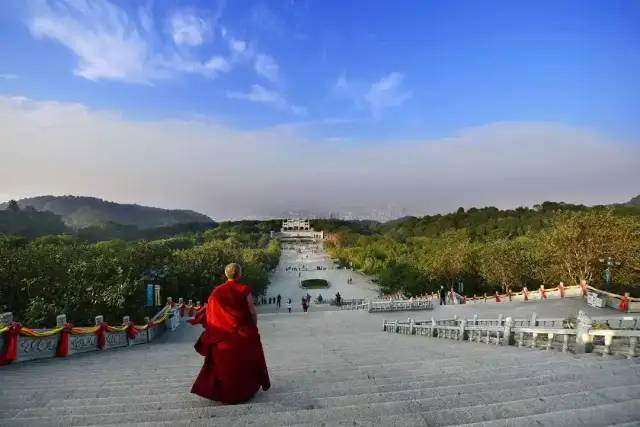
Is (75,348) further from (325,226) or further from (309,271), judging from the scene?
(325,226)

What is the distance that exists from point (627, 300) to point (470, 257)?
18641 millimetres

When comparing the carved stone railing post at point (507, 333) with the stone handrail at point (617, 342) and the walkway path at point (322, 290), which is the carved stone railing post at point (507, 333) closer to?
the stone handrail at point (617, 342)

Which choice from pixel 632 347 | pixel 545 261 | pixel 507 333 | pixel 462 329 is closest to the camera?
pixel 632 347

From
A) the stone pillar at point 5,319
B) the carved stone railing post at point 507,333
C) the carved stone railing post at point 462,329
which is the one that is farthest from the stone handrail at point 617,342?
the stone pillar at point 5,319

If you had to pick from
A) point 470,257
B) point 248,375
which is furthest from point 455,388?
point 470,257

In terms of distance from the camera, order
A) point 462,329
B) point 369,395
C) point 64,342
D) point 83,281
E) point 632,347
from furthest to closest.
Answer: point 83,281
point 462,329
point 64,342
point 632,347
point 369,395

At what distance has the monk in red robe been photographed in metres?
4.73

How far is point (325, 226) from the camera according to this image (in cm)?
19712

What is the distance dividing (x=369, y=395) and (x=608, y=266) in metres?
23.4

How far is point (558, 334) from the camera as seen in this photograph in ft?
25.3

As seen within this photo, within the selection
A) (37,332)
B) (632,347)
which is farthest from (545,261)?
(37,332)

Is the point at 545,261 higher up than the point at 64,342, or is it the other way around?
the point at 545,261

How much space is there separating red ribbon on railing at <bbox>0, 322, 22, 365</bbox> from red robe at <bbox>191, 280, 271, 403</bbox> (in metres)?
4.90

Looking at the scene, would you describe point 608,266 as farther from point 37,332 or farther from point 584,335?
point 37,332
